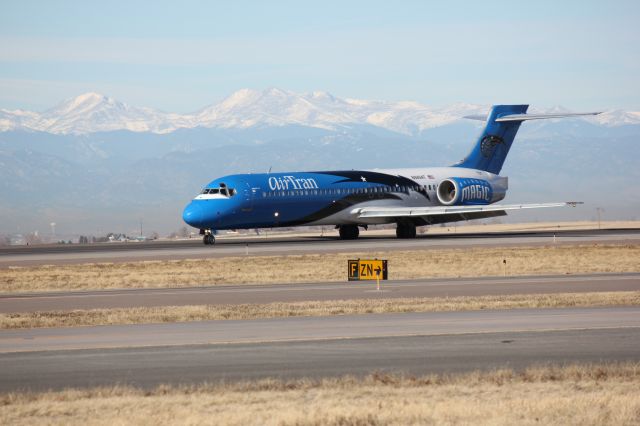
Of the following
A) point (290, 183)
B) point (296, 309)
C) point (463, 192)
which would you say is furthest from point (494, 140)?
point (296, 309)

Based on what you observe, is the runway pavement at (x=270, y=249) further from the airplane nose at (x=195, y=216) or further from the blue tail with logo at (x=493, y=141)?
the blue tail with logo at (x=493, y=141)

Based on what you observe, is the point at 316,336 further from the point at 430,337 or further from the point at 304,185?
the point at 304,185

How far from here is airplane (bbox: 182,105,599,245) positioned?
226 feet

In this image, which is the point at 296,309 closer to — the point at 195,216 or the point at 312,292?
the point at 312,292

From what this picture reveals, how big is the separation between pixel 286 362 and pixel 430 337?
14.1 feet

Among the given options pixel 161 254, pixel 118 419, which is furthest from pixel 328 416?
pixel 161 254

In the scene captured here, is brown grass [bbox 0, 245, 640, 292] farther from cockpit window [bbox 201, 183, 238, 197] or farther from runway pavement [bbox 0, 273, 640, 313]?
cockpit window [bbox 201, 183, 238, 197]

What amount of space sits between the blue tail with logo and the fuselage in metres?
1.40

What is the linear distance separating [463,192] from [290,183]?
12.5 metres

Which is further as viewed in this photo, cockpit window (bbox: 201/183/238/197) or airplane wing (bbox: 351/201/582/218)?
airplane wing (bbox: 351/201/582/218)

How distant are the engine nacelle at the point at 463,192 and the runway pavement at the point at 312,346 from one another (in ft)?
156

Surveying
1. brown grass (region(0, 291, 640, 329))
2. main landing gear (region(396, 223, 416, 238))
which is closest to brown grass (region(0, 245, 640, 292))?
brown grass (region(0, 291, 640, 329))

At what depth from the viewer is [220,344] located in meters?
24.1

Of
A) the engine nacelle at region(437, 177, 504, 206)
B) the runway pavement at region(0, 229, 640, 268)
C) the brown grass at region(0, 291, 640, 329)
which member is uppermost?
the engine nacelle at region(437, 177, 504, 206)
